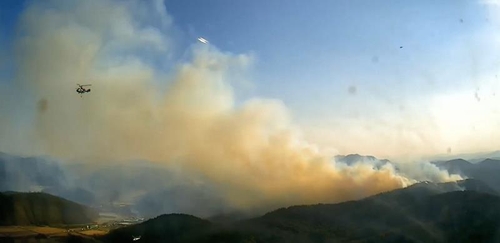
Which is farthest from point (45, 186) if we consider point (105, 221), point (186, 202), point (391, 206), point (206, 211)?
point (391, 206)

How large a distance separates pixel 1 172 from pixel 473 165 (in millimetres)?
165519

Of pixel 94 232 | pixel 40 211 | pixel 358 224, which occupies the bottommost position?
pixel 358 224

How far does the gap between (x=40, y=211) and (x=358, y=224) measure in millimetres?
62789

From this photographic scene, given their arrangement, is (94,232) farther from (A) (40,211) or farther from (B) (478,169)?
(B) (478,169)

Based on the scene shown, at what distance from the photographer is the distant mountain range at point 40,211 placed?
87.2 m

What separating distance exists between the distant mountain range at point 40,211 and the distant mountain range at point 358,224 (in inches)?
817

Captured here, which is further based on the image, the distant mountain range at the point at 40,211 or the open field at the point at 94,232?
the distant mountain range at the point at 40,211

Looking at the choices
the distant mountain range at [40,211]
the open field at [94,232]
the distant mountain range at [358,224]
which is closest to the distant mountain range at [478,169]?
the distant mountain range at [358,224]

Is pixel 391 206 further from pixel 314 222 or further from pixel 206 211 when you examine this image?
pixel 206 211

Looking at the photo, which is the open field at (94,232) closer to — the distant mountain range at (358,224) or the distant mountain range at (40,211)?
the distant mountain range at (358,224)

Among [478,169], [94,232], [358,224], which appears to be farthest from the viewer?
[478,169]

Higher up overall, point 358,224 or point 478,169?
point 478,169

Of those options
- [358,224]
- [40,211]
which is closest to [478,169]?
[358,224]

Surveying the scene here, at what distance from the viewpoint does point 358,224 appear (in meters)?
84.6
